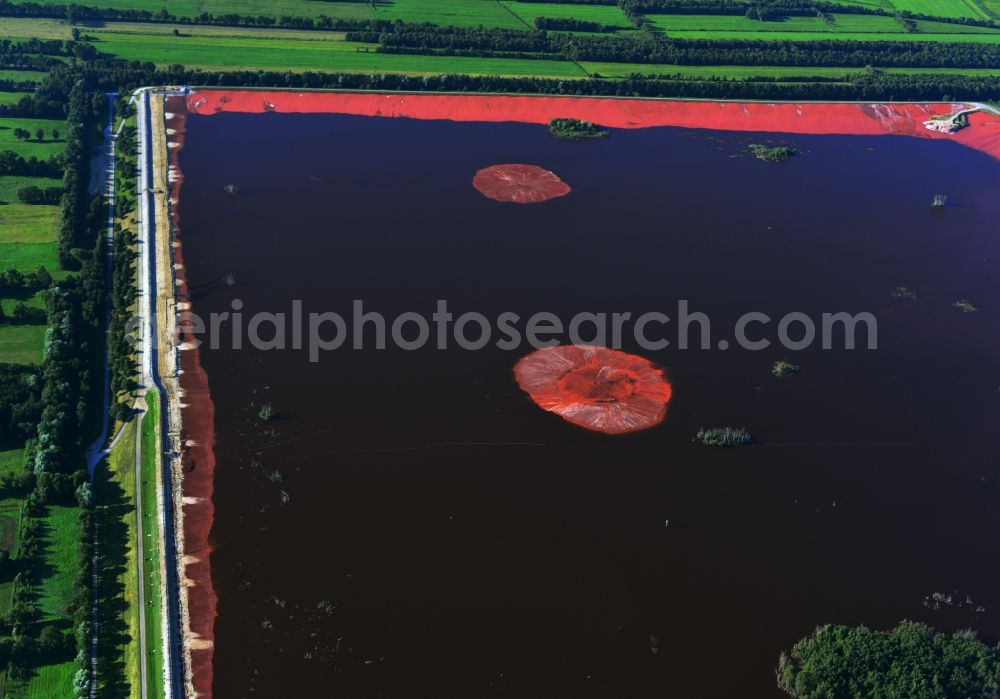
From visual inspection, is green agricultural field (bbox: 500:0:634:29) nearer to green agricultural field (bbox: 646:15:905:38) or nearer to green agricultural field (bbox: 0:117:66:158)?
green agricultural field (bbox: 646:15:905:38)

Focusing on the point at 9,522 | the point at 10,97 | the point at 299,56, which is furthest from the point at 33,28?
the point at 9,522

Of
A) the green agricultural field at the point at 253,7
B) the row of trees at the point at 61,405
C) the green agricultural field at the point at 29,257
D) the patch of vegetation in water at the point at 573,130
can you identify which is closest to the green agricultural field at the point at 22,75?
the row of trees at the point at 61,405

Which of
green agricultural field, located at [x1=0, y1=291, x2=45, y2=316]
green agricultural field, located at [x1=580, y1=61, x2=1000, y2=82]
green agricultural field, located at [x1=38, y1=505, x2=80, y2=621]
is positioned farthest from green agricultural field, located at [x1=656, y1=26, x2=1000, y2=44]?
green agricultural field, located at [x1=38, y1=505, x2=80, y2=621]

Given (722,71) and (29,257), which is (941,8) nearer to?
(722,71)

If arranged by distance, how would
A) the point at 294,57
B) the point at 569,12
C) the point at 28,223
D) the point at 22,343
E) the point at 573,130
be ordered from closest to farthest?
the point at 22,343 < the point at 28,223 < the point at 573,130 < the point at 294,57 < the point at 569,12

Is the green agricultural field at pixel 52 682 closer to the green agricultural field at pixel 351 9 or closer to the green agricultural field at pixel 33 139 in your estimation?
the green agricultural field at pixel 33 139

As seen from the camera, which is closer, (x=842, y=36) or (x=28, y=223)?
(x=28, y=223)
